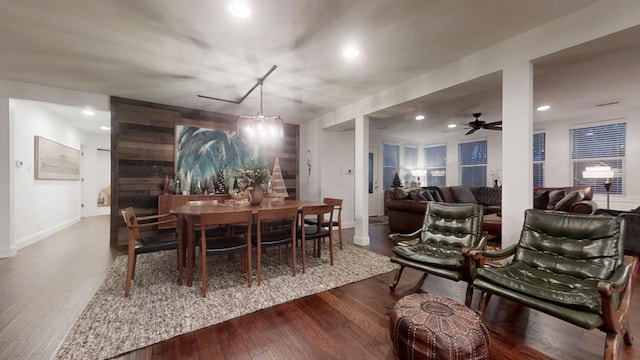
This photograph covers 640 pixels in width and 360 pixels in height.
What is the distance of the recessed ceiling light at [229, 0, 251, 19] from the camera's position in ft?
6.57

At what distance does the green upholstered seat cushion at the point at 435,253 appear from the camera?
224 centimetres

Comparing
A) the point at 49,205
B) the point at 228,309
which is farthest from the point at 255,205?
the point at 49,205

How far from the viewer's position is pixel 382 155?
7.95 metres

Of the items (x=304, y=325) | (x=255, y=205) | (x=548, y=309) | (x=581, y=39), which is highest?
(x=581, y=39)

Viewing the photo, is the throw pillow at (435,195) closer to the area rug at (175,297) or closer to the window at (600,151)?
the area rug at (175,297)

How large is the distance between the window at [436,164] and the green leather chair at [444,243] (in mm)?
6029

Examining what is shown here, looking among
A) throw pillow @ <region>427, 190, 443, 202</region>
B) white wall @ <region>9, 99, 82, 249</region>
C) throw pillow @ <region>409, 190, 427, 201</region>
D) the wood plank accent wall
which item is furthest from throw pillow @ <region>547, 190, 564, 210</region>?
white wall @ <region>9, 99, 82, 249</region>

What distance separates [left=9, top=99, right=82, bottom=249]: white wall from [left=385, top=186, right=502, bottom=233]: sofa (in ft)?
21.3

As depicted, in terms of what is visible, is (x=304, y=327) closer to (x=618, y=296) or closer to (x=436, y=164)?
(x=618, y=296)

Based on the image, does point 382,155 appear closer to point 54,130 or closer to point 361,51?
point 361,51

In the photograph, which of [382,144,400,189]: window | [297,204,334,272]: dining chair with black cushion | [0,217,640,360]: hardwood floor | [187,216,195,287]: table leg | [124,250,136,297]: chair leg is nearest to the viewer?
[0,217,640,360]: hardwood floor

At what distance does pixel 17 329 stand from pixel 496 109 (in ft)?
23.6

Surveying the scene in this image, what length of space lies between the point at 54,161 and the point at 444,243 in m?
7.35

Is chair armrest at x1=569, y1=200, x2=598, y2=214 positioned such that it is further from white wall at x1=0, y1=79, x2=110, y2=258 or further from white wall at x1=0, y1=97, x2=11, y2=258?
white wall at x1=0, y1=97, x2=11, y2=258
